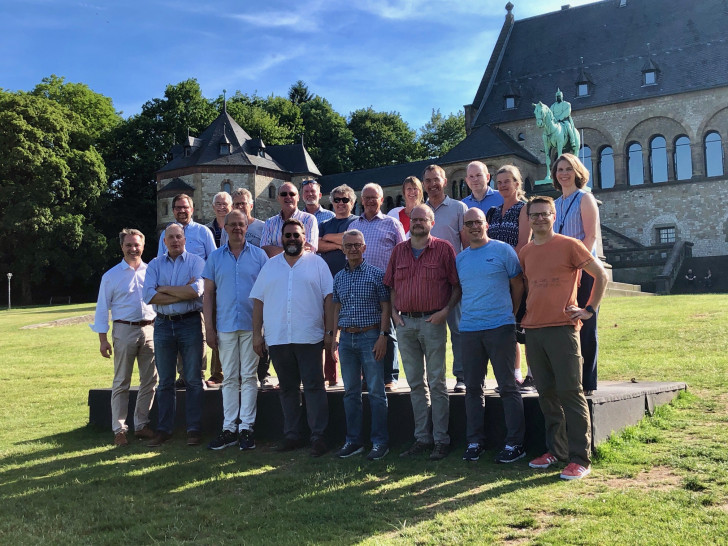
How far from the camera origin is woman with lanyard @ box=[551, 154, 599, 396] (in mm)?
5242

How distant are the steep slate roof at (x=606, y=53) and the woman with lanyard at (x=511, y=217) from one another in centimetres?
3351

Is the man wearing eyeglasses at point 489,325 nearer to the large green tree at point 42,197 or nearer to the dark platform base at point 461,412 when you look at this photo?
the dark platform base at point 461,412

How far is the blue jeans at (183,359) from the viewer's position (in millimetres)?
6539

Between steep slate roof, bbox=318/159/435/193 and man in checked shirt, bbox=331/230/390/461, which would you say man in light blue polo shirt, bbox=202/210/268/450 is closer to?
man in checked shirt, bbox=331/230/390/461

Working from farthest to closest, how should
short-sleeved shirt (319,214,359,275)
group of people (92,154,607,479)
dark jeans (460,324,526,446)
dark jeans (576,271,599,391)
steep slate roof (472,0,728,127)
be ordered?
1. steep slate roof (472,0,728,127)
2. short-sleeved shirt (319,214,359,275)
3. dark jeans (576,271,599,391)
4. dark jeans (460,324,526,446)
5. group of people (92,154,607,479)

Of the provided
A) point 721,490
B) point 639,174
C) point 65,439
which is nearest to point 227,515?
point 721,490

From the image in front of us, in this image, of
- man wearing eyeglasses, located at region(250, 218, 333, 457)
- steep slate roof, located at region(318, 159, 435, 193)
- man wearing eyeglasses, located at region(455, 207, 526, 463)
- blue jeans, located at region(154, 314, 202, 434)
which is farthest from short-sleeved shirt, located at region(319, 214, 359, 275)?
steep slate roof, located at region(318, 159, 435, 193)

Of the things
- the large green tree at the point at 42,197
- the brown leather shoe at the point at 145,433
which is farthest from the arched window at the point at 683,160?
the brown leather shoe at the point at 145,433

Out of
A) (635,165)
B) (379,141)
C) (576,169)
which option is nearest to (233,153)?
(379,141)

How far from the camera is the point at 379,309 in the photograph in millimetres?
5742

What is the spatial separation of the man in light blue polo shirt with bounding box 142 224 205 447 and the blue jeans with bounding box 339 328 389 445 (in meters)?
1.59

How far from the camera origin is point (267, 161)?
4791cm

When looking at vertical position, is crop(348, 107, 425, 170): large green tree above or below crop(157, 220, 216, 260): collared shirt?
above

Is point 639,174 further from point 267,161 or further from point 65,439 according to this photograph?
point 65,439
